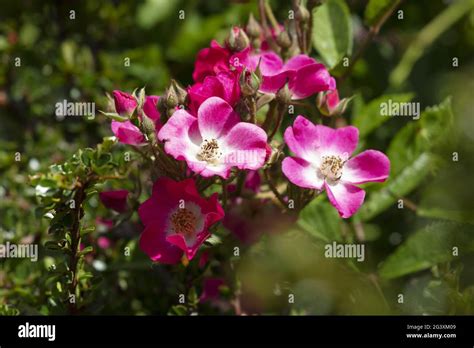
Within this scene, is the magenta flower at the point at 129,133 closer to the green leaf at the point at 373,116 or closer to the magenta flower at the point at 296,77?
the magenta flower at the point at 296,77

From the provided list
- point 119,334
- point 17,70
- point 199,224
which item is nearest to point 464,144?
point 199,224

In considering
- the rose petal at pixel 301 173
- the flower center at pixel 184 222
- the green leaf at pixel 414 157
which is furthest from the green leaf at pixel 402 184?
the flower center at pixel 184 222

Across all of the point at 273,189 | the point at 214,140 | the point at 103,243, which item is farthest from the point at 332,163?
the point at 103,243

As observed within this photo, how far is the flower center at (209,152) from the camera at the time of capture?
113 centimetres

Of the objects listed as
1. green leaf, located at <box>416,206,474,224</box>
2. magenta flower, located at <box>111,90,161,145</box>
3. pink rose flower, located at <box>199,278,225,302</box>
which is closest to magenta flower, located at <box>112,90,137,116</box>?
magenta flower, located at <box>111,90,161,145</box>

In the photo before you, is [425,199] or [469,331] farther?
[425,199]

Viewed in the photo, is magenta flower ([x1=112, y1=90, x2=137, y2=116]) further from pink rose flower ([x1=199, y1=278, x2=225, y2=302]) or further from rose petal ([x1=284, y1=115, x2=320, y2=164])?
pink rose flower ([x1=199, y1=278, x2=225, y2=302])

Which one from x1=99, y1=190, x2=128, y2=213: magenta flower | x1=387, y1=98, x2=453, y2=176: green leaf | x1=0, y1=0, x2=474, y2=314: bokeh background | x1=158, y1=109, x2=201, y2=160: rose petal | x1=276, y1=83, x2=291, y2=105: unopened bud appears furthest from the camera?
x1=387, y1=98, x2=453, y2=176: green leaf

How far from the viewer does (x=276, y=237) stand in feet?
4.70

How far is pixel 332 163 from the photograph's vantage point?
47.9 inches

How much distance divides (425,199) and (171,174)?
65 centimetres

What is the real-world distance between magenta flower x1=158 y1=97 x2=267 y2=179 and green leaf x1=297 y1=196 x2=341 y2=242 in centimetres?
34

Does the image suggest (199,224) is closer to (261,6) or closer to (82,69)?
(261,6)

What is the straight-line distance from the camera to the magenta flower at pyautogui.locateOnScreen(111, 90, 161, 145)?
3.63 feet
